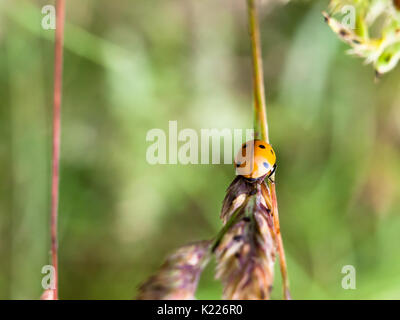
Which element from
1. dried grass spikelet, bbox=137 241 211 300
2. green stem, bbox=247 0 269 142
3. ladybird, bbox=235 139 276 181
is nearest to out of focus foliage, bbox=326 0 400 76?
green stem, bbox=247 0 269 142

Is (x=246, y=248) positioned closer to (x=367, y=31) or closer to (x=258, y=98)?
(x=258, y=98)

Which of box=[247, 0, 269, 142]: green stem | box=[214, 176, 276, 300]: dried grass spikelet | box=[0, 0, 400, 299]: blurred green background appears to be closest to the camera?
box=[214, 176, 276, 300]: dried grass spikelet

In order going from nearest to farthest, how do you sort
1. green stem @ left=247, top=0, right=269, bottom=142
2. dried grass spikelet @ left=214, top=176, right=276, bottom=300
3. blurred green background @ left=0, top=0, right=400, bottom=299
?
dried grass spikelet @ left=214, top=176, right=276, bottom=300
green stem @ left=247, top=0, right=269, bottom=142
blurred green background @ left=0, top=0, right=400, bottom=299

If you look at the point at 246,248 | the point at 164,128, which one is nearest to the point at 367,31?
the point at 246,248

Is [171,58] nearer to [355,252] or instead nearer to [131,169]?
[131,169]

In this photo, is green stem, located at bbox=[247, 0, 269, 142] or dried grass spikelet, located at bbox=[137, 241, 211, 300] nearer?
dried grass spikelet, located at bbox=[137, 241, 211, 300]

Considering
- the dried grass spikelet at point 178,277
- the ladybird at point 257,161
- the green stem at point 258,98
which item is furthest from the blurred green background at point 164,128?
the dried grass spikelet at point 178,277

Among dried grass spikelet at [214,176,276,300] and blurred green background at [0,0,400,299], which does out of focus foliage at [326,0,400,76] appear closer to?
dried grass spikelet at [214,176,276,300]
